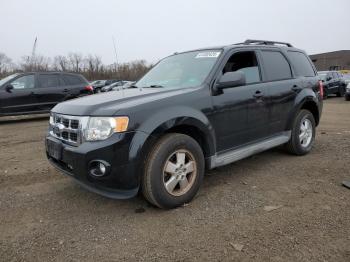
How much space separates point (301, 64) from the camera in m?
5.36

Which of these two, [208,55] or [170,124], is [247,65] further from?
[170,124]

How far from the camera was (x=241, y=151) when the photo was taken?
4031mm

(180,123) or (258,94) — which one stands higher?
(258,94)

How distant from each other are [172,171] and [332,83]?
18.1 meters

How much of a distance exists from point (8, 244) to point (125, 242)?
1.03 m

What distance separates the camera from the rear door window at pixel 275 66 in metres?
4.59

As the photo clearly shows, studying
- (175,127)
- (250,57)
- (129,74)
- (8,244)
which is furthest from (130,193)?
(129,74)

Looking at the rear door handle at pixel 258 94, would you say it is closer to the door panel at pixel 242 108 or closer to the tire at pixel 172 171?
the door panel at pixel 242 108

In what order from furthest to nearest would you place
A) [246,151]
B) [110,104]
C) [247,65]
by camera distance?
[247,65] < [246,151] < [110,104]

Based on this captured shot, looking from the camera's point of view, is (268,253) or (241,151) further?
(241,151)

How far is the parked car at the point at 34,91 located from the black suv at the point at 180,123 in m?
6.95

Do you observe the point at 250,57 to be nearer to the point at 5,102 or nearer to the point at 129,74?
the point at 5,102

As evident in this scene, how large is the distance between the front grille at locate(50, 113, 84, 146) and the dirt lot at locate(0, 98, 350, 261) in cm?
78

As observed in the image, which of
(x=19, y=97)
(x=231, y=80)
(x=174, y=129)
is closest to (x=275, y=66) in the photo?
(x=231, y=80)
